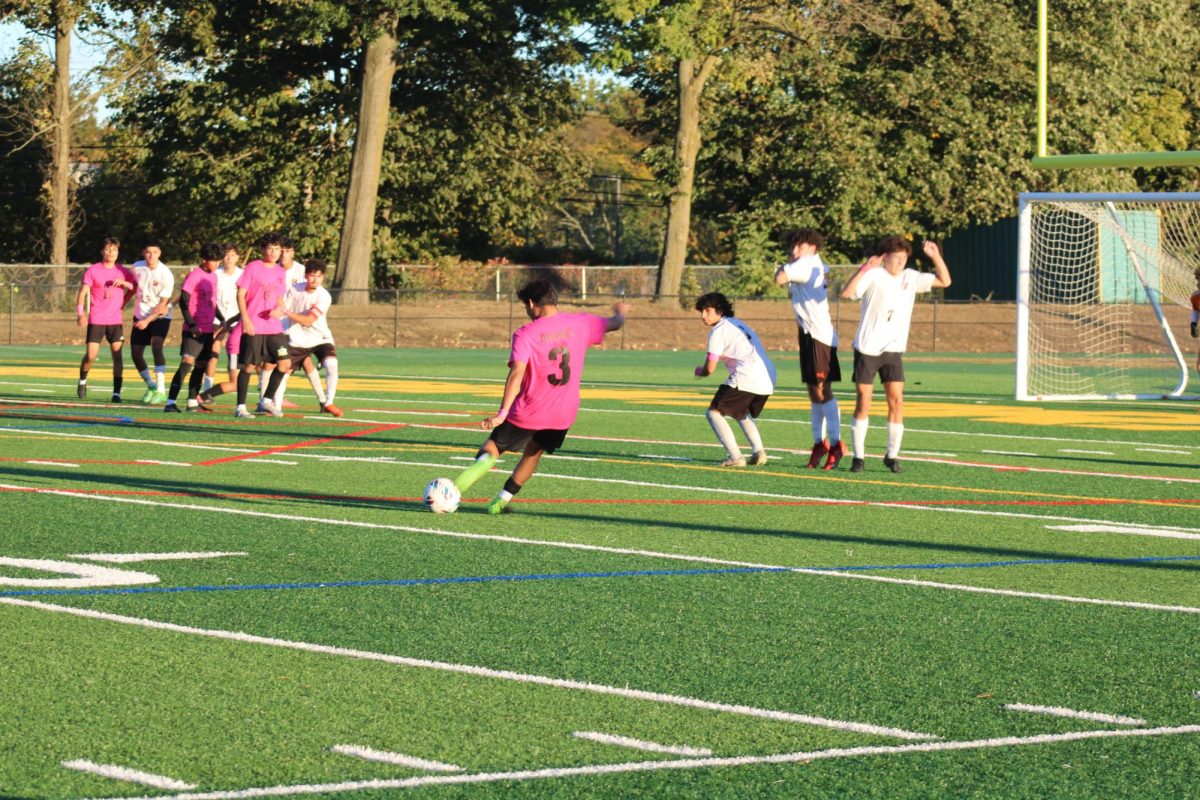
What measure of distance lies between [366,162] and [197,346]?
27.0m

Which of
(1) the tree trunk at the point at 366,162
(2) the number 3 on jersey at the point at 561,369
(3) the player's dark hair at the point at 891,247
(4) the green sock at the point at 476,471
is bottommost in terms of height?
(4) the green sock at the point at 476,471

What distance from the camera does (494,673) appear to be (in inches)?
275

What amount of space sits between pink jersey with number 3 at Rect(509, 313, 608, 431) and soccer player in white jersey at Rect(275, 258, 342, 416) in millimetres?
8522

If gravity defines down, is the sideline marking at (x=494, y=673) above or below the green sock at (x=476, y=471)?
below

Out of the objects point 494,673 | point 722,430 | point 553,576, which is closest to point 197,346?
point 722,430

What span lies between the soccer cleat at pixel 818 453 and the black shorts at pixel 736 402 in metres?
0.60

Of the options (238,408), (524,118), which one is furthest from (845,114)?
(238,408)

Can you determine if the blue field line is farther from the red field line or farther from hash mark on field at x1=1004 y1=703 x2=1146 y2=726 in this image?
the red field line

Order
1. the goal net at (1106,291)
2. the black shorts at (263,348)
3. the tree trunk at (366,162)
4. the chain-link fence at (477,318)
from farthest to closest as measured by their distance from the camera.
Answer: the tree trunk at (366,162) < the chain-link fence at (477,318) < the goal net at (1106,291) < the black shorts at (263,348)

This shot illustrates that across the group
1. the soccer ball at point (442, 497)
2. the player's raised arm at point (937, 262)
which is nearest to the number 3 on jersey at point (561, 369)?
the soccer ball at point (442, 497)

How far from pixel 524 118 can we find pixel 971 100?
1350cm

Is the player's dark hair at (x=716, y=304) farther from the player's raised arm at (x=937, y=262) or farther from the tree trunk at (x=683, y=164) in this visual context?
the tree trunk at (x=683, y=164)

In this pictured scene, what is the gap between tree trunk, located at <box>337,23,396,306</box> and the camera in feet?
153

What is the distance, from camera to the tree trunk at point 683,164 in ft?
163
